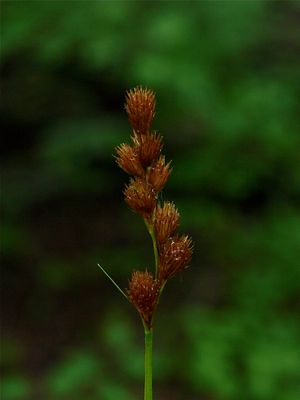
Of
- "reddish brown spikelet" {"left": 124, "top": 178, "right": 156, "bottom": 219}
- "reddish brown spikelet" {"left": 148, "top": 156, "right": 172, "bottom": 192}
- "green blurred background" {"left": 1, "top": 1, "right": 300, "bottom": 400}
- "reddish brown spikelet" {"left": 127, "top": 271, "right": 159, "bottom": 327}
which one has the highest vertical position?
"green blurred background" {"left": 1, "top": 1, "right": 300, "bottom": 400}

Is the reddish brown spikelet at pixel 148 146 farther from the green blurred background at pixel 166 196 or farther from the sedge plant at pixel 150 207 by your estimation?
the green blurred background at pixel 166 196

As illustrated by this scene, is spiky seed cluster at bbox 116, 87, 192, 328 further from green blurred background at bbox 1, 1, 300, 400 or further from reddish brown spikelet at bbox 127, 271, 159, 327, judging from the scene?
green blurred background at bbox 1, 1, 300, 400

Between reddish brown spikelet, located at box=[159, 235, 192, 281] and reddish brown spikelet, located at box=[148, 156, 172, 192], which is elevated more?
reddish brown spikelet, located at box=[148, 156, 172, 192]

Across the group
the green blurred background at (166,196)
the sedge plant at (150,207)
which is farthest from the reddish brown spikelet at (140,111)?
the green blurred background at (166,196)

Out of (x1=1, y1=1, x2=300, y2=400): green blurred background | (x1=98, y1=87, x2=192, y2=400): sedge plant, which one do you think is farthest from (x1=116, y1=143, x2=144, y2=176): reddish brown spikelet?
(x1=1, y1=1, x2=300, y2=400): green blurred background

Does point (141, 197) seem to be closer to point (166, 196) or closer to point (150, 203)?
point (150, 203)

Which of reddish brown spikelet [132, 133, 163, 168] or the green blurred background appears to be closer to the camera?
reddish brown spikelet [132, 133, 163, 168]
